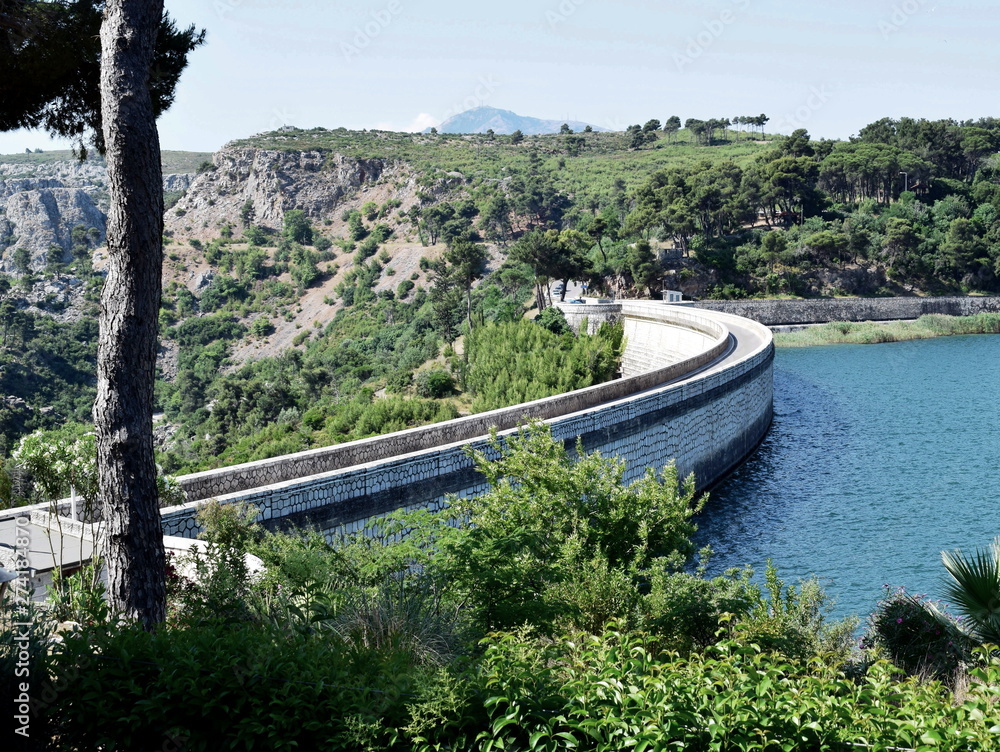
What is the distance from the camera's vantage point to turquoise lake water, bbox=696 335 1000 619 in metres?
17.7

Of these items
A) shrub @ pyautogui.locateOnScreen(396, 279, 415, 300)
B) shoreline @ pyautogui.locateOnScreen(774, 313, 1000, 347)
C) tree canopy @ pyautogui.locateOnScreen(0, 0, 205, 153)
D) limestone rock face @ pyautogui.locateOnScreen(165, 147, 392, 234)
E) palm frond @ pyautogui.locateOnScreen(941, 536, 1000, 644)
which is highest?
limestone rock face @ pyautogui.locateOnScreen(165, 147, 392, 234)

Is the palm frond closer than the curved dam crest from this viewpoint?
Yes

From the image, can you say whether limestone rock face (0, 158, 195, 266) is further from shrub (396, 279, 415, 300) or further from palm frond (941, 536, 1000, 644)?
palm frond (941, 536, 1000, 644)

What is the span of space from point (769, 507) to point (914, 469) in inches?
226

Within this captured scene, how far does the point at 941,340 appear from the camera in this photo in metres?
56.6

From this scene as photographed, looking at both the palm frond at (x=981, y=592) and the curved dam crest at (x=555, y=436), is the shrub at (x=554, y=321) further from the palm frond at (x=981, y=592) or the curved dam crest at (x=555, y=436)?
the palm frond at (x=981, y=592)

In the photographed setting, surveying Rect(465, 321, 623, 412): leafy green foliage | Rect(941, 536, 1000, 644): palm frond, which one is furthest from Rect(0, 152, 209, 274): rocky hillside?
Rect(941, 536, 1000, 644): palm frond

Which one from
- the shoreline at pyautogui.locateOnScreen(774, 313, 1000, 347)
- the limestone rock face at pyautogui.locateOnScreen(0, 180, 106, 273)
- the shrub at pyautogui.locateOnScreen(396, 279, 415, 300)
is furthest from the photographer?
the limestone rock face at pyautogui.locateOnScreen(0, 180, 106, 273)

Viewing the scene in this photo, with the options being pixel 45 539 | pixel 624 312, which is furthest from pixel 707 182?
pixel 45 539

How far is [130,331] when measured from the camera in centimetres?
683

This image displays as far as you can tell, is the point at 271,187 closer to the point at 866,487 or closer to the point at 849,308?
the point at 849,308

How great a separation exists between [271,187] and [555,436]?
99418 mm

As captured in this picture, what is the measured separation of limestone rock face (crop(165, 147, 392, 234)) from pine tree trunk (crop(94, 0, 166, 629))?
102482mm

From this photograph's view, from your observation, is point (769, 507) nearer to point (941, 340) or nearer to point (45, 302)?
point (941, 340)
